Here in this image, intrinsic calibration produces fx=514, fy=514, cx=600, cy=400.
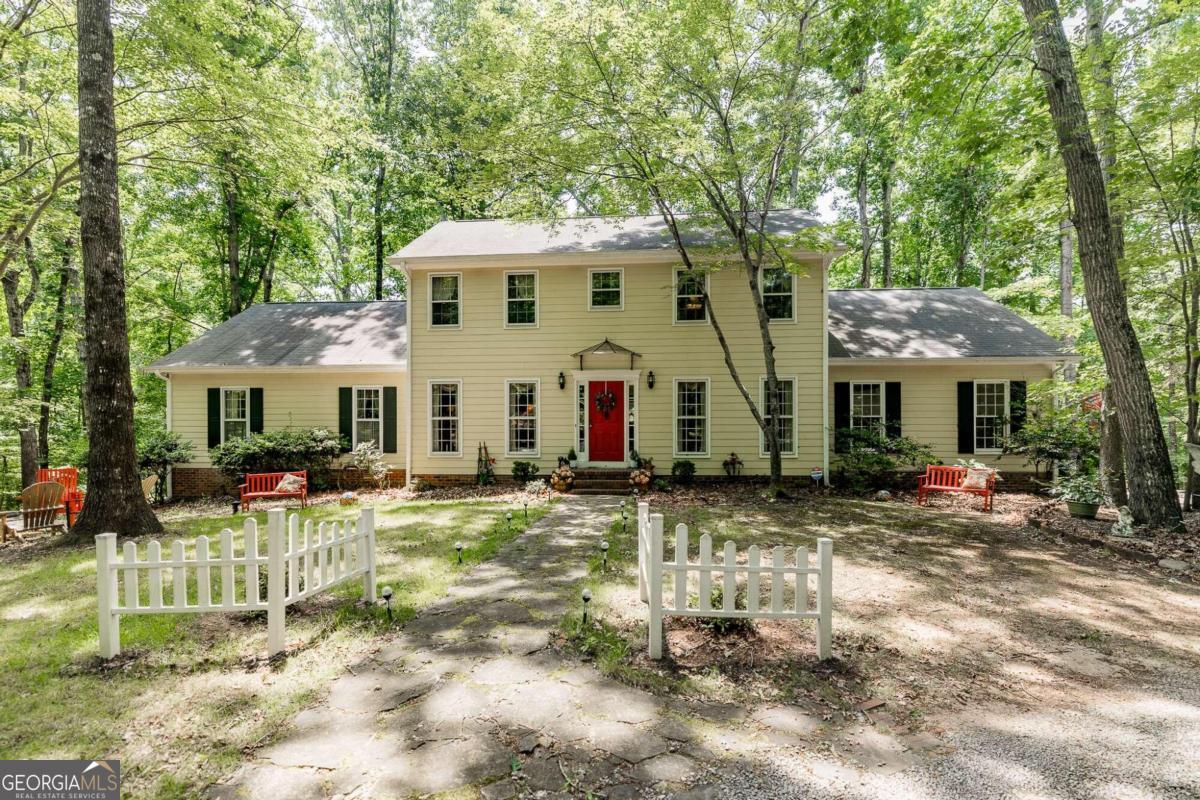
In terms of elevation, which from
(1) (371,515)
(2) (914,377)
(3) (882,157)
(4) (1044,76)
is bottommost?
(1) (371,515)

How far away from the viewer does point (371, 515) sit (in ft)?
15.2

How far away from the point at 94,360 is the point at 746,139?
10.9 metres

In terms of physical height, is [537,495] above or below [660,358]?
below

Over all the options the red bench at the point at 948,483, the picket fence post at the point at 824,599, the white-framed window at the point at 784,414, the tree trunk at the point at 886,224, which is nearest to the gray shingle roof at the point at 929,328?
the white-framed window at the point at 784,414

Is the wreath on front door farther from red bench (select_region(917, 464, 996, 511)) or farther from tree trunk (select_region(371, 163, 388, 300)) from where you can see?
tree trunk (select_region(371, 163, 388, 300))

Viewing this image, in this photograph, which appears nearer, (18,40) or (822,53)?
(18,40)

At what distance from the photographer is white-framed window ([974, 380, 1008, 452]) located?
40.0 feet

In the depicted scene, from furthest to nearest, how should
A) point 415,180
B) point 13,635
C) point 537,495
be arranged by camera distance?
point 415,180 → point 537,495 → point 13,635

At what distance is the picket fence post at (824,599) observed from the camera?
3516 millimetres

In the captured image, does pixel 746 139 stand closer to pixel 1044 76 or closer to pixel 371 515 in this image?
pixel 1044 76

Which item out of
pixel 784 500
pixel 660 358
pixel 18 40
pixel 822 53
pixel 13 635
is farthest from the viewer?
pixel 660 358

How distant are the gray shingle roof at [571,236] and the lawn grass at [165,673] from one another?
8.56m

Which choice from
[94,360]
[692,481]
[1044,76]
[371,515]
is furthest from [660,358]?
[94,360]

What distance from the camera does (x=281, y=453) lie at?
12172mm
